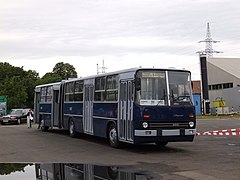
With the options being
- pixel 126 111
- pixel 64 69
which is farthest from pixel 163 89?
pixel 64 69

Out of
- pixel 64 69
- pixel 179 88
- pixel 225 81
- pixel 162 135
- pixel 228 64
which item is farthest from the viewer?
pixel 64 69

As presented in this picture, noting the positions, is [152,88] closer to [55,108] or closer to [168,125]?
[168,125]

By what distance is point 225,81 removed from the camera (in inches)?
2864

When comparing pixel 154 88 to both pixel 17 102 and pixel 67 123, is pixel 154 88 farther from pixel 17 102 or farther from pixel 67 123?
pixel 17 102

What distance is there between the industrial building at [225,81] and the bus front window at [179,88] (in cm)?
4934

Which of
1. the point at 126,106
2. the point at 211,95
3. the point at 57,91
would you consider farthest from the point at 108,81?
the point at 211,95

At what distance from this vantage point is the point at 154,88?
48.2ft

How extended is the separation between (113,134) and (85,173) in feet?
20.0

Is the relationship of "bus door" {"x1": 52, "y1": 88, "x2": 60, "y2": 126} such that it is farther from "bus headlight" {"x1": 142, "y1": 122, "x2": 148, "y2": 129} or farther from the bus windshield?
"bus headlight" {"x1": 142, "y1": 122, "x2": 148, "y2": 129}

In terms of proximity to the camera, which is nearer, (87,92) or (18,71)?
(87,92)

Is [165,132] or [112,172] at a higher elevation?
[165,132]

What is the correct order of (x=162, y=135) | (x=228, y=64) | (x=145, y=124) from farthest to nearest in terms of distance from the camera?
(x=228, y=64), (x=162, y=135), (x=145, y=124)

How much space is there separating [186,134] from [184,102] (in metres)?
1.13

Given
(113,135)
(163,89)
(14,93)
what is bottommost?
(113,135)
